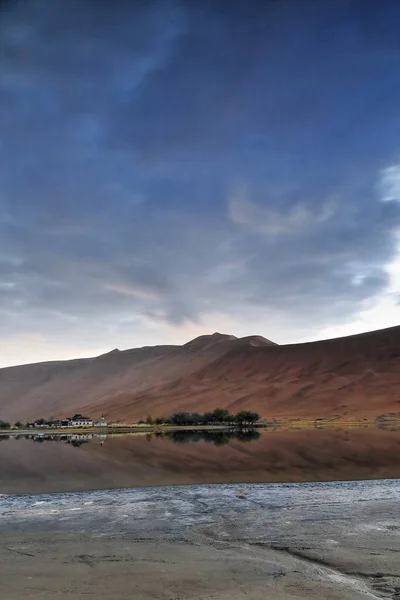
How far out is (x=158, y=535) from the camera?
565 inches

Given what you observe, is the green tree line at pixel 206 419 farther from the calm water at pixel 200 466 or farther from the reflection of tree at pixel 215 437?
the calm water at pixel 200 466

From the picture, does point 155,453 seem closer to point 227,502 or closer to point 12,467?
point 12,467

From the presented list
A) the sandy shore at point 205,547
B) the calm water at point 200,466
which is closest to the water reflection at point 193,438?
the calm water at point 200,466

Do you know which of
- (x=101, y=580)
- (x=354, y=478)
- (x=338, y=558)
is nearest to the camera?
(x=101, y=580)

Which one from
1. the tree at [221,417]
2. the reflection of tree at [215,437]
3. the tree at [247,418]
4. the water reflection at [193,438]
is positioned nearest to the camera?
the reflection of tree at [215,437]

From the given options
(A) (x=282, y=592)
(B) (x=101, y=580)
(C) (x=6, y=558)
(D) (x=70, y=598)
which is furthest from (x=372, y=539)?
(C) (x=6, y=558)

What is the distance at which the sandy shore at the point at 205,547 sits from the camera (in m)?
9.46

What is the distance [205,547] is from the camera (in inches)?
498

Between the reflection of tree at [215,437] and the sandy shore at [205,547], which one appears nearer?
the sandy shore at [205,547]

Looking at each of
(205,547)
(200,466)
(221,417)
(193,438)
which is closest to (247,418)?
(221,417)

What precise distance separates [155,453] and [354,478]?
2364 cm

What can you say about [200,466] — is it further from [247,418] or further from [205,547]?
[247,418]

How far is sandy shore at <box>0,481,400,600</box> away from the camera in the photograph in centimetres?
946

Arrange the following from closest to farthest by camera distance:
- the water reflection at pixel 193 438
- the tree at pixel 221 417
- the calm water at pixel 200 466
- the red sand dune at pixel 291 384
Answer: the calm water at pixel 200 466 < the water reflection at pixel 193 438 < the tree at pixel 221 417 < the red sand dune at pixel 291 384
